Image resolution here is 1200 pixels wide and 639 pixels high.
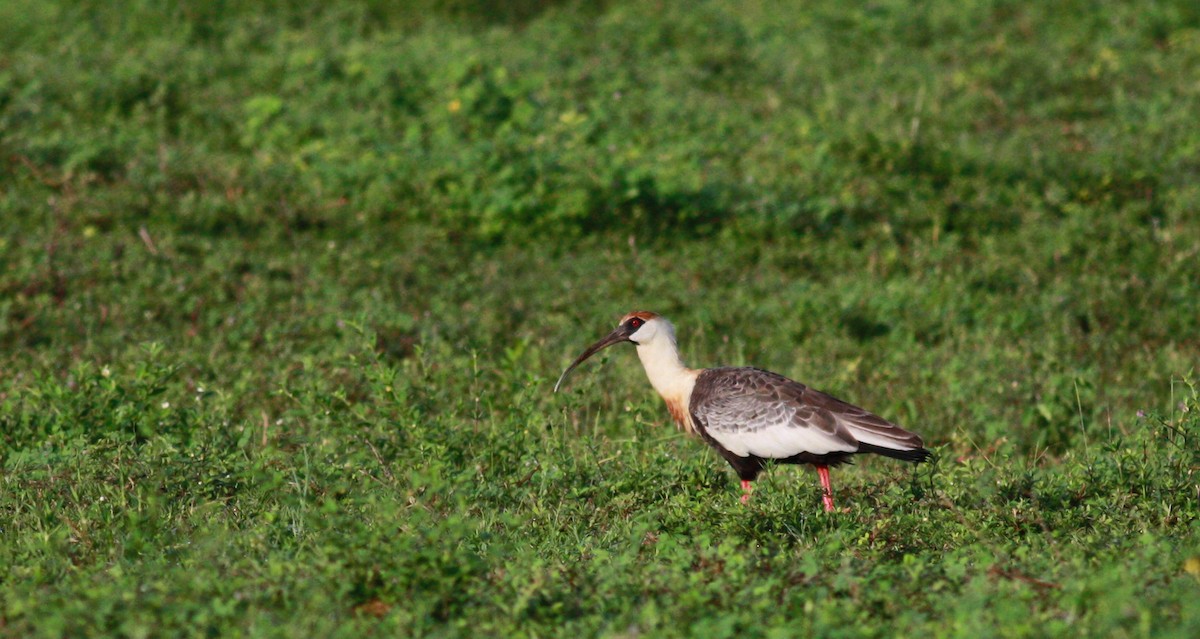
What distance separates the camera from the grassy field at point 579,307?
484cm

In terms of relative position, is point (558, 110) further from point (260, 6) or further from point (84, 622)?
point (84, 622)

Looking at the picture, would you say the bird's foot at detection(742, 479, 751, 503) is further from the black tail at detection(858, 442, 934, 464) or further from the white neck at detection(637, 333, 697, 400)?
the white neck at detection(637, 333, 697, 400)

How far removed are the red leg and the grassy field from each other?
3.3 inches

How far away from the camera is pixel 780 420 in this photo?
21.7 ft

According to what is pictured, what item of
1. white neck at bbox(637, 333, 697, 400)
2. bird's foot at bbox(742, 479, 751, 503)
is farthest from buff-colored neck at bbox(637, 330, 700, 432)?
bird's foot at bbox(742, 479, 751, 503)

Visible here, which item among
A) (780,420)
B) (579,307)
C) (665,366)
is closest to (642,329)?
(665,366)

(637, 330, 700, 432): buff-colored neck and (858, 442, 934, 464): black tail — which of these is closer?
(858, 442, 934, 464): black tail

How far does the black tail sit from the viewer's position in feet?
20.5

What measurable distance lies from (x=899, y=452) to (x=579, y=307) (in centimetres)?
342

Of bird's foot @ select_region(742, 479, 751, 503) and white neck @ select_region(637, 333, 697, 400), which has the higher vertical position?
white neck @ select_region(637, 333, 697, 400)

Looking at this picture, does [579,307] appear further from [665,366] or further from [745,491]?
[745,491]

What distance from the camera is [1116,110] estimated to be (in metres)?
12.2

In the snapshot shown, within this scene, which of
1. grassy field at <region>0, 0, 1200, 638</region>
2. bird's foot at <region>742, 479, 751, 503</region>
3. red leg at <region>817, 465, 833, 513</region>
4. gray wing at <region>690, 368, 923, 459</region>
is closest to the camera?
grassy field at <region>0, 0, 1200, 638</region>

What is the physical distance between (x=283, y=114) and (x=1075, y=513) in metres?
7.77
